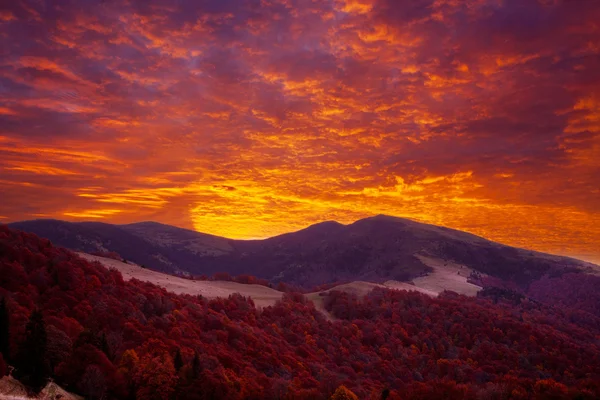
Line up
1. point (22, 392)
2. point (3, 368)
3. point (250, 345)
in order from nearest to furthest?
point (22, 392) < point (3, 368) < point (250, 345)

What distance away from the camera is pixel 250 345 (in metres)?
Result: 102

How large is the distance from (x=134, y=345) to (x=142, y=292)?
39980 mm

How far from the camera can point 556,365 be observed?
140875 millimetres

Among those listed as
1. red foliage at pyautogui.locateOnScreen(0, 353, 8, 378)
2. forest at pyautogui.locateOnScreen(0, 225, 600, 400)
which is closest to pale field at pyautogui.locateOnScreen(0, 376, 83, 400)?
red foliage at pyautogui.locateOnScreen(0, 353, 8, 378)

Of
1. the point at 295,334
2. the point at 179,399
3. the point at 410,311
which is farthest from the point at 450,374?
the point at 179,399

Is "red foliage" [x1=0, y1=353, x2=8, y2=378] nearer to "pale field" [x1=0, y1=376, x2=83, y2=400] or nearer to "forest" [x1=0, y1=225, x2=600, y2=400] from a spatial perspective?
"forest" [x1=0, y1=225, x2=600, y2=400]

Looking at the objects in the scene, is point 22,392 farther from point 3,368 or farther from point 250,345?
point 250,345

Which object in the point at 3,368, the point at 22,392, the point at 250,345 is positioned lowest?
the point at 250,345

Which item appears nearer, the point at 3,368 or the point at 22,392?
the point at 22,392

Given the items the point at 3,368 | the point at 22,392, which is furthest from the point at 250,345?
the point at 22,392

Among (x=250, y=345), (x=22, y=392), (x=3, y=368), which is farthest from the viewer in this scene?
(x=250, y=345)

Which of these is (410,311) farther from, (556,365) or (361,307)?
(556,365)

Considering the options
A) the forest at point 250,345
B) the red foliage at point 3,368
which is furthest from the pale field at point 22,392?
the forest at point 250,345

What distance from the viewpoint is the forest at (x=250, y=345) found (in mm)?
56031
